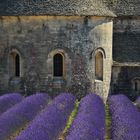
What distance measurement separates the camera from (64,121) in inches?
585

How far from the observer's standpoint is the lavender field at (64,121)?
37.4 feet

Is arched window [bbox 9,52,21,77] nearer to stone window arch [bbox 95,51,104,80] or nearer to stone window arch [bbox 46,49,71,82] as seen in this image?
stone window arch [bbox 46,49,71,82]

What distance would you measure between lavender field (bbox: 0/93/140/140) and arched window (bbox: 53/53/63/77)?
257cm

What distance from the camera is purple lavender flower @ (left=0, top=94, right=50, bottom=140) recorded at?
12798mm

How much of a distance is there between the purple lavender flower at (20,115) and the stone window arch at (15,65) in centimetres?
309

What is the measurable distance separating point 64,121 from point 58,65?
7254 millimetres

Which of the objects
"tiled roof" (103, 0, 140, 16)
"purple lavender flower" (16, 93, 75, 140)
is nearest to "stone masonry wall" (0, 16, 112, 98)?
"tiled roof" (103, 0, 140, 16)

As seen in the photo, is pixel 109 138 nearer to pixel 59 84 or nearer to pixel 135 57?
pixel 59 84

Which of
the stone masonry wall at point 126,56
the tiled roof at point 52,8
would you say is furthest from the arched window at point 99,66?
the tiled roof at point 52,8

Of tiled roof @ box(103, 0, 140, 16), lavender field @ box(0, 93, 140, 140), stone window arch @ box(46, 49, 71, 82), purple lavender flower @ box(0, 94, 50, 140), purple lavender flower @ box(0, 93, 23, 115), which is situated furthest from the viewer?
tiled roof @ box(103, 0, 140, 16)

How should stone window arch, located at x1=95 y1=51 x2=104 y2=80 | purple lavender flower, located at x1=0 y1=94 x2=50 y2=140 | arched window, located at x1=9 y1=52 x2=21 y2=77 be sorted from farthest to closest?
stone window arch, located at x1=95 y1=51 x2=104 y2=80, arched window, located at x1=9 y1=52 x2=21 y2=77, purple lavender flower, located at x1=0 y1=94 x2=50 y2=140

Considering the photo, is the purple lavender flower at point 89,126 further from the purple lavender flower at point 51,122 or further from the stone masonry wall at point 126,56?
the stone masonry wall at point 126,56

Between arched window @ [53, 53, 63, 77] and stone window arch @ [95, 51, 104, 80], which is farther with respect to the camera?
stone window arch @ [95, 51, 104, 80]

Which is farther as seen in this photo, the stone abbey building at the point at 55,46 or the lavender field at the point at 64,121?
the stone abbey building at the point at 55,46
